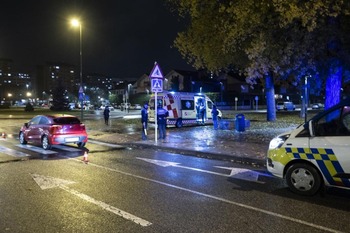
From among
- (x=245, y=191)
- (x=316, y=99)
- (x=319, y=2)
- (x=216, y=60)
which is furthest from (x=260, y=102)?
(x=245, y=191)

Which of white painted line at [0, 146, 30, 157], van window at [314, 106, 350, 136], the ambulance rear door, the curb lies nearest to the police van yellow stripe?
van window at [314, 106, 350, 136]

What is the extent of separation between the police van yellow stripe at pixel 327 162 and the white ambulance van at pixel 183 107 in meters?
17.9

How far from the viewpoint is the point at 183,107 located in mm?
25281

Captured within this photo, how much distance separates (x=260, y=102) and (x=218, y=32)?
65.8m

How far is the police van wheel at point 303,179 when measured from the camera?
6812 mm

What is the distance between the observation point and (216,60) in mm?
20281

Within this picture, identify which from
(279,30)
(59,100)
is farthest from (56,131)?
(59,100)

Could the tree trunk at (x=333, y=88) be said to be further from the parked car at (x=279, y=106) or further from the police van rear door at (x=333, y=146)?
the parked car at (x=279, y=106)

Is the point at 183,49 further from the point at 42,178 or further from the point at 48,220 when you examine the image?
the point at 48,220

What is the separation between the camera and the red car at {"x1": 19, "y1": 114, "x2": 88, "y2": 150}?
46.1 feet

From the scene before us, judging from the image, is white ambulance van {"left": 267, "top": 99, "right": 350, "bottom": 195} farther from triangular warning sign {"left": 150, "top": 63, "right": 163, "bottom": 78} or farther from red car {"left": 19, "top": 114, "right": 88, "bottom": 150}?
red car {"left": 19, "top": 114, "right": 88, "bottom": 150}

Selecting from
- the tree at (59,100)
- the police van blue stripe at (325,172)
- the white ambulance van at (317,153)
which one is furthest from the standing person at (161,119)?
the tree at (59,100)

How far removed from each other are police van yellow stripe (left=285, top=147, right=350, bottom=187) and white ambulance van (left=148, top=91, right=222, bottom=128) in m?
17.9

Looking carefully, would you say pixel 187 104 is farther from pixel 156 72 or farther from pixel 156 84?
pixel 156 72
